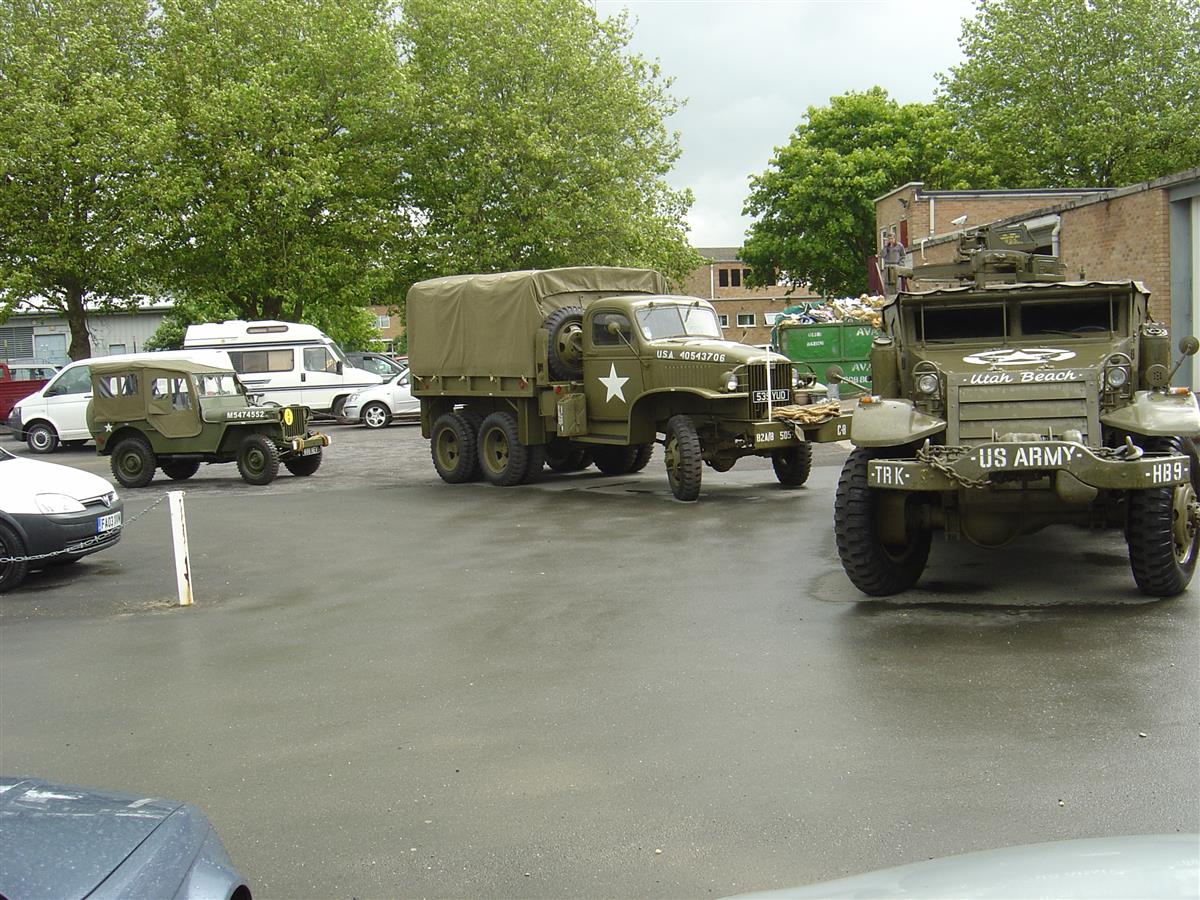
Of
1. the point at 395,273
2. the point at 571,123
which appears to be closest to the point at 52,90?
the point at 395,273

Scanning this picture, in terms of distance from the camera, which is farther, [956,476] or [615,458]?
[615,458]

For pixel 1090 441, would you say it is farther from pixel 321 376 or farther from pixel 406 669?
pixel 321 376

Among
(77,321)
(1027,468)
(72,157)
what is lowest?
(1027,468)

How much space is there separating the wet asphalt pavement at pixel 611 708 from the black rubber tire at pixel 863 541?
0.23 m

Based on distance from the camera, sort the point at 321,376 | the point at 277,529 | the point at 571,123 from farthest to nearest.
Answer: the point at 571,123
the point at 321,376
the point at 277,529

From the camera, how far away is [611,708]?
6.23 meters

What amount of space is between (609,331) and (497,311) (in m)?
1.95

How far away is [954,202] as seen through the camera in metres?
35.4

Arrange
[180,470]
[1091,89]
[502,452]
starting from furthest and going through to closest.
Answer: [1091,89], [180,470], [502,452]

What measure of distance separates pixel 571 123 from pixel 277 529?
24.1m

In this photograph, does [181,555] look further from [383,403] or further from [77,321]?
[77,321]

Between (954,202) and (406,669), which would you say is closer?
(406,669)

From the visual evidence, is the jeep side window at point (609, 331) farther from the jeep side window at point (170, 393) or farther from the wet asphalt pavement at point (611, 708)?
the jeep side window at point (170, 393)

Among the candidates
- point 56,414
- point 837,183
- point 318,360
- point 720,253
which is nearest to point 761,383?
point 56,414
